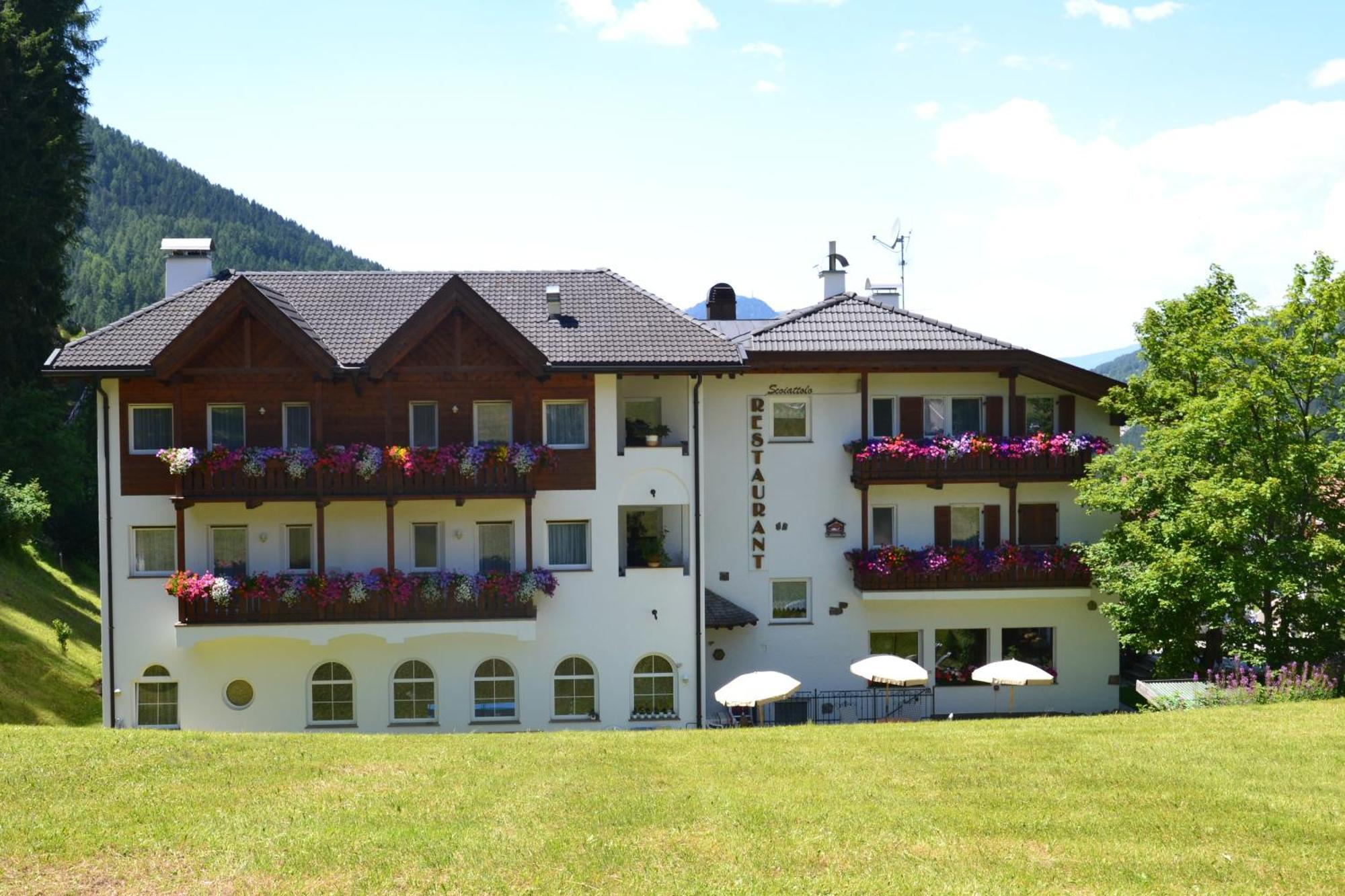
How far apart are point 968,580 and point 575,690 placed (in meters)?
10.0

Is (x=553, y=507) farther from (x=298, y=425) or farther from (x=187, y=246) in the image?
(x=187, y=246)

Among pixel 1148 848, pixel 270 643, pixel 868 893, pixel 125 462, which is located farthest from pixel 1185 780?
pixel 125 462

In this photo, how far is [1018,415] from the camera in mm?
30266

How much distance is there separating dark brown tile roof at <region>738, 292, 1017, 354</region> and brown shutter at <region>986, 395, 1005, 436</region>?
168cm

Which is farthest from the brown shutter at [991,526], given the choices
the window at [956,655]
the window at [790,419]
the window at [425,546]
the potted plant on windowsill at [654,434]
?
the window at [425,546]

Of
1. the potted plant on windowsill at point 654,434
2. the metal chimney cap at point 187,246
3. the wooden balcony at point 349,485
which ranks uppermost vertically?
the metal chimney cap at point 187,246

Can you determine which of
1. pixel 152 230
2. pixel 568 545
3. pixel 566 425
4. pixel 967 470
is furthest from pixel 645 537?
pixel 152 230

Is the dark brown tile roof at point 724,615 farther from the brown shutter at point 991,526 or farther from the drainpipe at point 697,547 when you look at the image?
the brown shutter at point 991,526

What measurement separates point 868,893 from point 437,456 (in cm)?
1672

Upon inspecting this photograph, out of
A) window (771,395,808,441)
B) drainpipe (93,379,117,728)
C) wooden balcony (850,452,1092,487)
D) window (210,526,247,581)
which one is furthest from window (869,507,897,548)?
drainpipe (93,379,117,728)

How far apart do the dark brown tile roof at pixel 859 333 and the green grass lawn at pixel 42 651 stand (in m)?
19.1

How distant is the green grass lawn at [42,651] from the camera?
1110 inches

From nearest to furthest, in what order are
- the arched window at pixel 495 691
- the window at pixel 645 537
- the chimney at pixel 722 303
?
the arched window at pixel 495 691, the window at pixel 645 537, the chimney at pixel 722 303

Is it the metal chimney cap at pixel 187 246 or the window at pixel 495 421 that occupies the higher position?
the metal chimney cap at pixel 187 246
